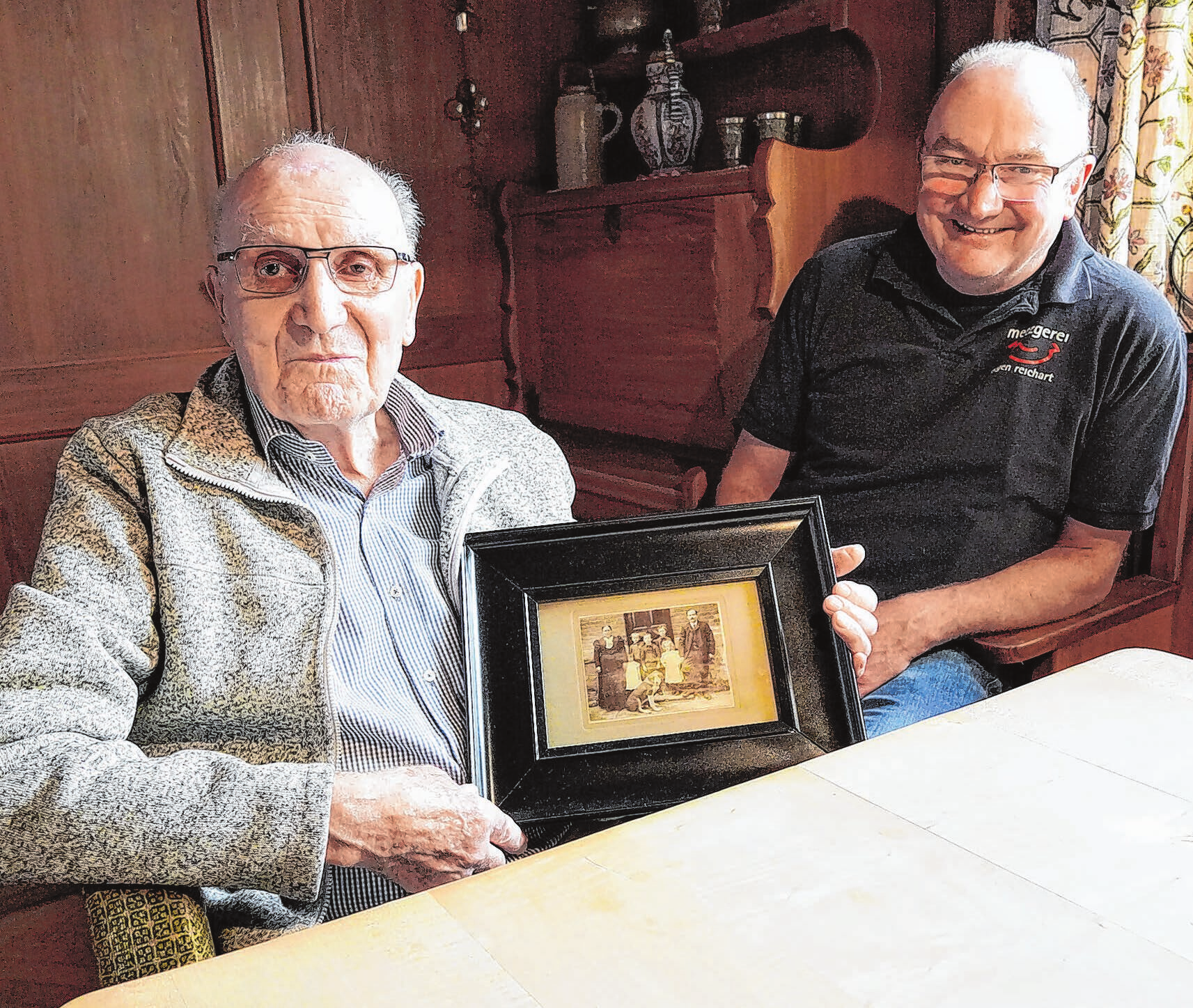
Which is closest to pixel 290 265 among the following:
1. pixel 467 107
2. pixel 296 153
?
pixel 296 153

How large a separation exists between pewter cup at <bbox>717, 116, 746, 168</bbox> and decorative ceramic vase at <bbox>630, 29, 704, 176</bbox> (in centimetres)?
17

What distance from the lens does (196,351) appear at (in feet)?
9.29

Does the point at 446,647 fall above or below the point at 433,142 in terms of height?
below

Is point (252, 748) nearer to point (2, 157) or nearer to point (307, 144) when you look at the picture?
point (307, 144)

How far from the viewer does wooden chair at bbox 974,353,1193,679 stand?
1508 mm

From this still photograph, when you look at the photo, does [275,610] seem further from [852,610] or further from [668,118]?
[668,118]

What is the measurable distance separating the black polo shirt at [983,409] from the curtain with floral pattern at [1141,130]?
31 centimetres

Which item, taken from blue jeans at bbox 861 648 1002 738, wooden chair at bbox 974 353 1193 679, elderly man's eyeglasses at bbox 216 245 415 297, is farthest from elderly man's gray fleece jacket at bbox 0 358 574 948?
wooden chair at bbox 974 353 1193 679

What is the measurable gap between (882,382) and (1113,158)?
680 mm

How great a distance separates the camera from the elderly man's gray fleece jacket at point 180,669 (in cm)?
98

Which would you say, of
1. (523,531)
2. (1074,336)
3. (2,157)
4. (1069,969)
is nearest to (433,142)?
(2,157)

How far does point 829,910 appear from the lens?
2.46 feet

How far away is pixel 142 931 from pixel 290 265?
78 cm

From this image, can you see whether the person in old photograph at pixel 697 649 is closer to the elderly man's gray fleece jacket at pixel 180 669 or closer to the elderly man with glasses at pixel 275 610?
the elderly man with glasses at pixel 275 610
